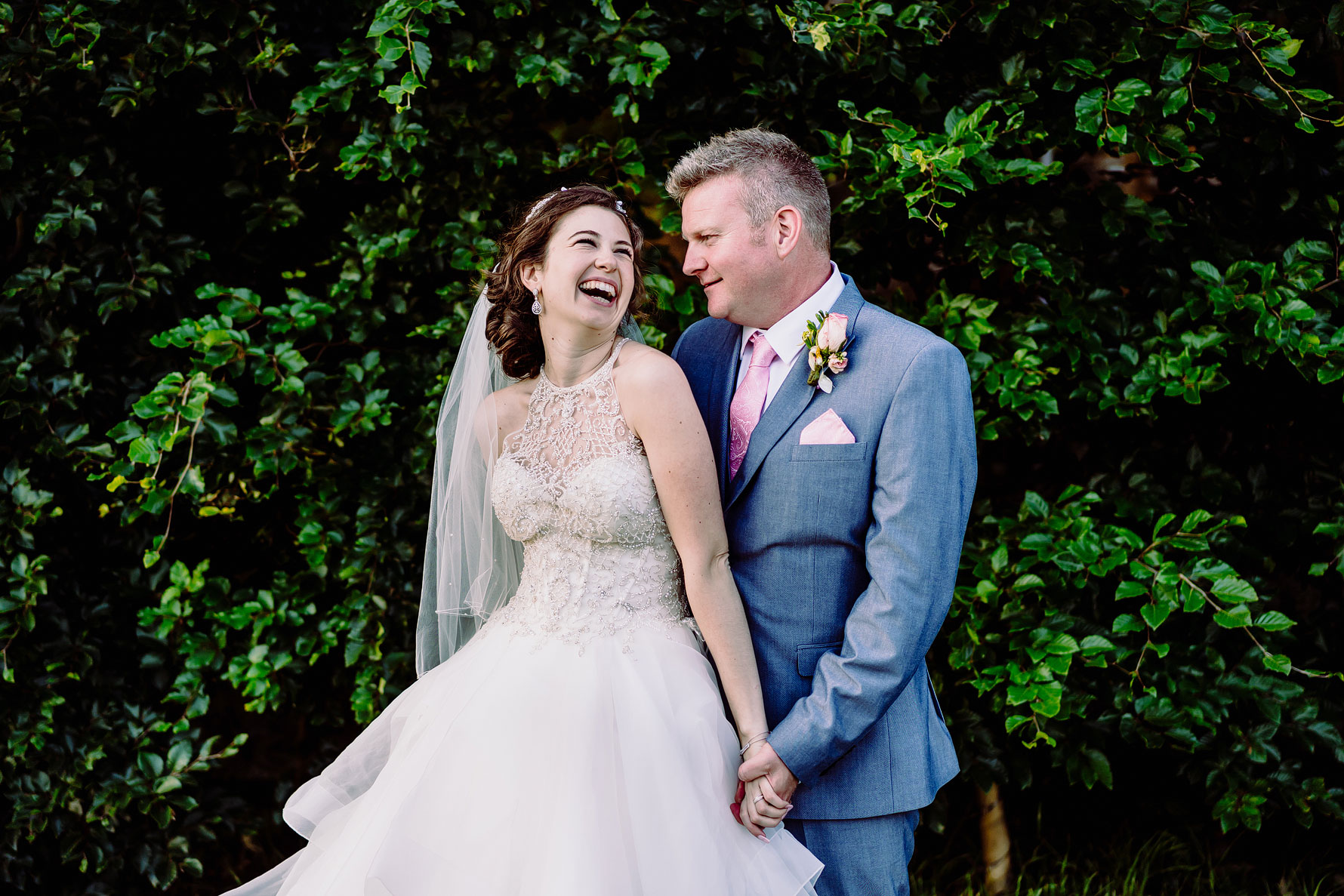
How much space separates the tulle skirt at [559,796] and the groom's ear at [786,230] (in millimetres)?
913

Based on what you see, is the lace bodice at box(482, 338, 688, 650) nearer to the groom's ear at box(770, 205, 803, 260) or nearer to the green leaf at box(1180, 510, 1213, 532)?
the groom's ear at box(770, 205, 803, 260)

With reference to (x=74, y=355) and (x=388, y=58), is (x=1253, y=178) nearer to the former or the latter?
(x=388, y=58)

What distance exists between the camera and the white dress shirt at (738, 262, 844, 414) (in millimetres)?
2094

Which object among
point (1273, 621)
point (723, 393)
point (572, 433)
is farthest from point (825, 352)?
point (1273, 621)

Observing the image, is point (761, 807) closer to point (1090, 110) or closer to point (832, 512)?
point (832, 512)

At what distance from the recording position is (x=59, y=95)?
296 cm

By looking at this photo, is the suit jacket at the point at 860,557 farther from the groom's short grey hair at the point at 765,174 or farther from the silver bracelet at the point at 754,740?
the groom's short grey hair at the point at 765,174

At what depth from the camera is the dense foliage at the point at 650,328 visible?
8.82 feet

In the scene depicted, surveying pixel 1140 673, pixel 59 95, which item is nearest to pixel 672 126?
pixel 59 95

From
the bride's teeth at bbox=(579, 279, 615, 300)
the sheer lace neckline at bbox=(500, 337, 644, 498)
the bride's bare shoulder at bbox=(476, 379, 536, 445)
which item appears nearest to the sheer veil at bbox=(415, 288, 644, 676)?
the bride's bare shoulder at bbox=(476, 379, 536, 445)

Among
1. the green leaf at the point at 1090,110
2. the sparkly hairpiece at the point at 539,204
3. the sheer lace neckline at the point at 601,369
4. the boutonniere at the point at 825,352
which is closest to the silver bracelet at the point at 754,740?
the boutonniere at the point at 825,352

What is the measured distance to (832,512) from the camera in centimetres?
194

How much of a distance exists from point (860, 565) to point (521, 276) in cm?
109

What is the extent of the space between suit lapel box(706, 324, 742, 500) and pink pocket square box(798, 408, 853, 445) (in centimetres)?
23
